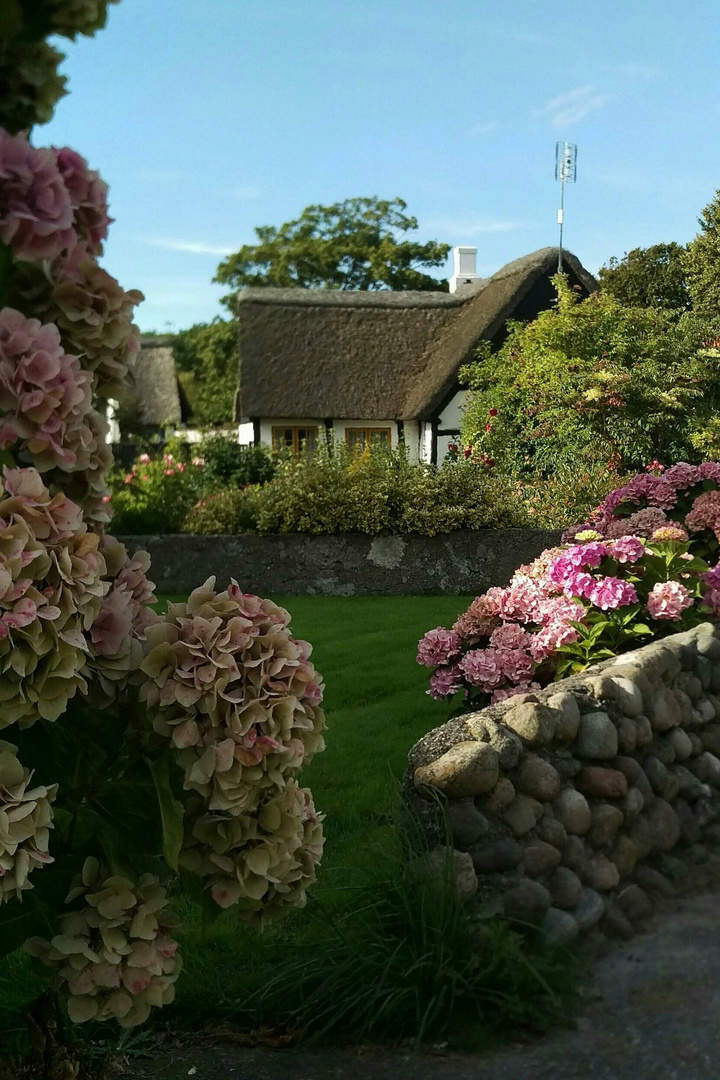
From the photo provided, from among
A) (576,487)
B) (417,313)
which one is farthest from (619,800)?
(417,313)

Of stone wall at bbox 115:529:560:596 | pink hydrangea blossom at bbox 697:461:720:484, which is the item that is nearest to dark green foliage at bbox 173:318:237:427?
stone wall at bbox 115:529:560:596

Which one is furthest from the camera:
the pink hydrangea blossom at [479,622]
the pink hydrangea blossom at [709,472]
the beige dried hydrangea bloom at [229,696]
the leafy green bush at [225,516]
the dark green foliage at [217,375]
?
the dark green foliage at [217,375]

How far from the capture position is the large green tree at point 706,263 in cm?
3372

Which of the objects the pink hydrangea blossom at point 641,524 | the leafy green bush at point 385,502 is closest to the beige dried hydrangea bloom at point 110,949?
the pink hydrangea blossom at point 641,524

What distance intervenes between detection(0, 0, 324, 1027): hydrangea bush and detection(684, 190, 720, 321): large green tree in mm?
32944

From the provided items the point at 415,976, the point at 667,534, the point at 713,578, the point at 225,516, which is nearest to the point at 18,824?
the point at 415,976

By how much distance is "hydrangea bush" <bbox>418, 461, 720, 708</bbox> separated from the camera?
233 inches

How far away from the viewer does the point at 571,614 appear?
5.91m

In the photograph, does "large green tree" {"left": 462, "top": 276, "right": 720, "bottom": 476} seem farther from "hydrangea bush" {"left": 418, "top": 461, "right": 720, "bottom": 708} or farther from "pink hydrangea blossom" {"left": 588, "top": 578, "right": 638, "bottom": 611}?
"pink hydrangea blossom" {"left": 588, "top": 578, "right": 638, "bottom": 611}

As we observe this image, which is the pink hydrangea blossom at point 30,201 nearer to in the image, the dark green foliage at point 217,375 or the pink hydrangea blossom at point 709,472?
the pink hydrangea blossom at point 709,472

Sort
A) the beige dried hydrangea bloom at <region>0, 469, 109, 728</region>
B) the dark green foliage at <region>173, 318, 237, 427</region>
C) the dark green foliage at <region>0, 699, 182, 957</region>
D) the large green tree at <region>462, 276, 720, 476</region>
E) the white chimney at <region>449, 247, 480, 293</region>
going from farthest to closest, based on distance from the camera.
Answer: the dark green foliage at <region>173, 318, 237, 427</region> < the white chimney at <region>449, 247, 480, 293</region> < the large green tree at <region>462, 276, 720, 476</region> < the dark green foliage at <region>0, 699, 182, 957</region> < the beige dried hydrangea bloom at <region>0, 469, 109, 728</region>

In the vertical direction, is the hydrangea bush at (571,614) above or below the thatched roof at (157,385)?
below

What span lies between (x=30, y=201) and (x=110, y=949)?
1.76 m

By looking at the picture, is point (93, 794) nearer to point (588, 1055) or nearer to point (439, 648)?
point (588, 1055)
